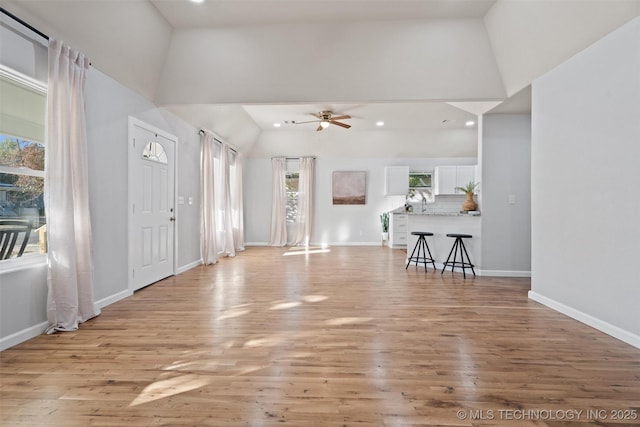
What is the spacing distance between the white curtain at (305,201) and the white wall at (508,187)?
4.79 m

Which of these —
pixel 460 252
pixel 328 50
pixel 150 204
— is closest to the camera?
pixel 328 50

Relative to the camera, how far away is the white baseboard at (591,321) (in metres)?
2.37

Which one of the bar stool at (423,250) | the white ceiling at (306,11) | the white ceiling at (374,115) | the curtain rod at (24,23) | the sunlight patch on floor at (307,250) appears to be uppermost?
the white ceiling at (306,11)

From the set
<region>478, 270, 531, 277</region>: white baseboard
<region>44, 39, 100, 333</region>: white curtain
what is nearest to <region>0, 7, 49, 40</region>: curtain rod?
<region>44, 39, 100, 333</region>: white curtain

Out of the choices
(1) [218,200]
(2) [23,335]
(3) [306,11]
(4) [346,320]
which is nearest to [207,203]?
(1) [218,200]

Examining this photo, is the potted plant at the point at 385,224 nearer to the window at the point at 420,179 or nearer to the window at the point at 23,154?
the window at the point at 420,179

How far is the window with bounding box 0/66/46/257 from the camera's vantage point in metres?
2.37

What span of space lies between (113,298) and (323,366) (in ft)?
8.97

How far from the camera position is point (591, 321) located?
2.73 m

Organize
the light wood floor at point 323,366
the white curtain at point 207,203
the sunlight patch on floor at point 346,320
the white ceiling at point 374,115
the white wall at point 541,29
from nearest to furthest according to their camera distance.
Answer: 1. the light wood floor at point 323,366
2. the white wall at point 541,29
3. the sunlight patch on floor at point 346,320
4. the white curtain at point 207,203
5. the white ceiling at point 374,115

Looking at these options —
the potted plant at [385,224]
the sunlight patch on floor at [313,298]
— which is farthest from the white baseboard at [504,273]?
the potted plant at [385,224]

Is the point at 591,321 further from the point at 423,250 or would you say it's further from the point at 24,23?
the point at 24,23

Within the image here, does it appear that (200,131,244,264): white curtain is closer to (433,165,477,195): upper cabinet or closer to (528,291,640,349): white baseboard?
(528,291,640,349): white baseboard

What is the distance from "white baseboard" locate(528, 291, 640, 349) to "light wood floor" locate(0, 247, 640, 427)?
0.10 metres
